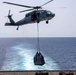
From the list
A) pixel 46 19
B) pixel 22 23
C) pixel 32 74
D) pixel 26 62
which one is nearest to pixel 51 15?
pixel 46 19

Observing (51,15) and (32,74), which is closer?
(51,15)

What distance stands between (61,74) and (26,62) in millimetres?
51929

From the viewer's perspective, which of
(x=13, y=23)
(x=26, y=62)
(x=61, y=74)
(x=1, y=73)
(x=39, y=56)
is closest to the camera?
(x=39, y=56)

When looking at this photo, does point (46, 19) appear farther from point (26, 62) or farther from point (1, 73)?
point (26, 62)

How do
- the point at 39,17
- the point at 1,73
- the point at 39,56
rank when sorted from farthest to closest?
1. the point at 1,73
2. the point at 39,56
3. the point at 39,17

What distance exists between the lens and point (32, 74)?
1606 inches

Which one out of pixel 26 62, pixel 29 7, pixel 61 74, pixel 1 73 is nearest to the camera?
pixel 29 7

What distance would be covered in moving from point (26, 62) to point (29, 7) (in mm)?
65829

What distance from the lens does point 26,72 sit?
41.1 meters

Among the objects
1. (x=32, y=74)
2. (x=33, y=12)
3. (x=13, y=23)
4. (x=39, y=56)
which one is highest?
(x=33, y=12)

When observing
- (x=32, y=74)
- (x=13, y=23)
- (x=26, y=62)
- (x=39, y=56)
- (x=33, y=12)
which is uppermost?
(x=33, y=12)

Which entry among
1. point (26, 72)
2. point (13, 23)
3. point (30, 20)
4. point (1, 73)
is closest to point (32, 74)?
point (26, 72)

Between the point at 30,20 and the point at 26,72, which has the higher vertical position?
the point at 30,20

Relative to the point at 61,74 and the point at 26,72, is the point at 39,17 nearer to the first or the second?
the point at 61,74
